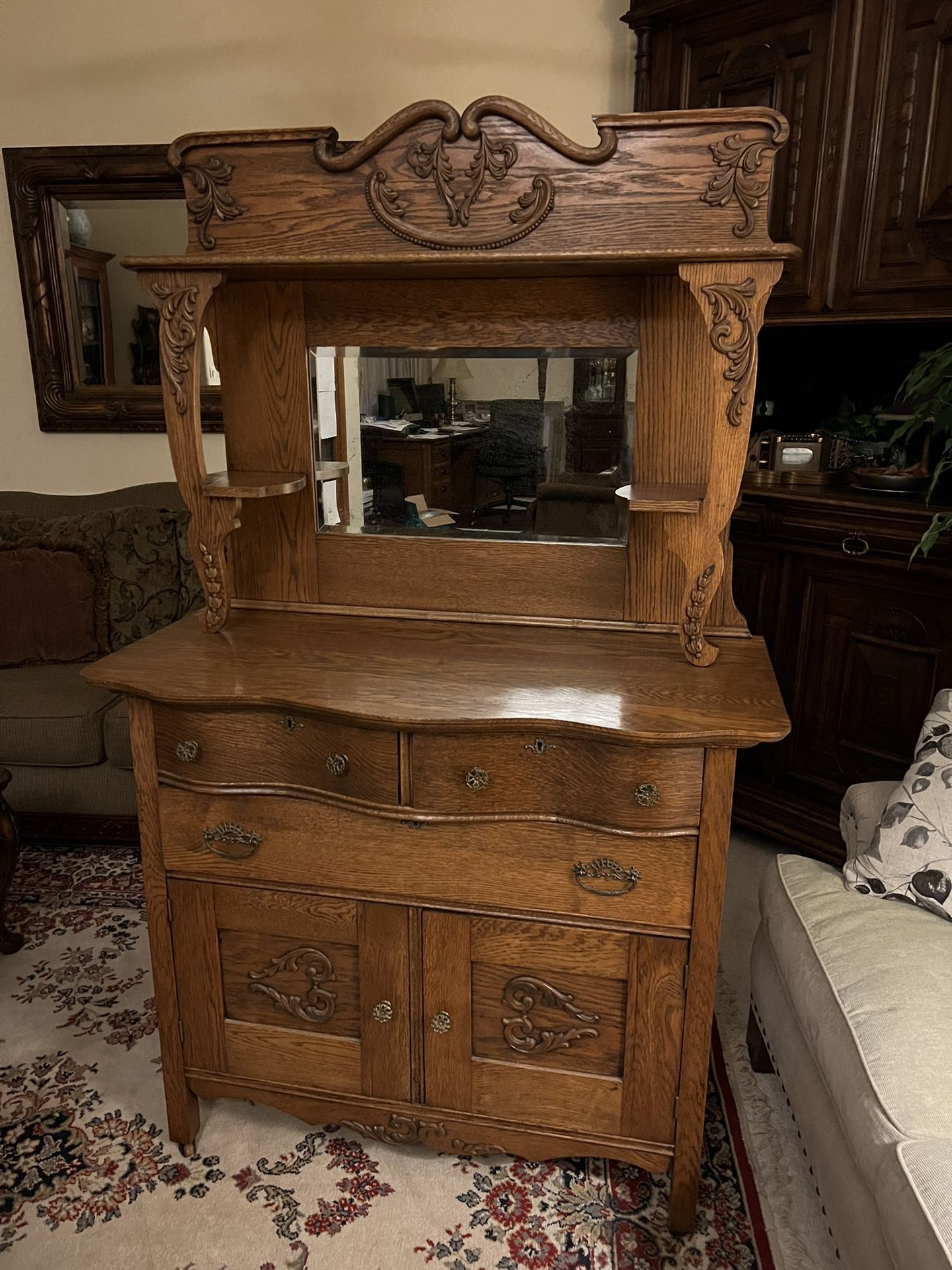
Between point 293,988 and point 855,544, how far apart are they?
175cm

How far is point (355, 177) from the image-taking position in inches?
60.7

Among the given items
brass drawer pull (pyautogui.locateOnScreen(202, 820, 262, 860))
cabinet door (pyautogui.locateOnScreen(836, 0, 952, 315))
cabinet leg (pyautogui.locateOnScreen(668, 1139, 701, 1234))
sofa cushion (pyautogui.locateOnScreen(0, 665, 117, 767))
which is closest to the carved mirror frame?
sofa cushion (pyautogui.locateOnScreen(0, 665, 117, 767))

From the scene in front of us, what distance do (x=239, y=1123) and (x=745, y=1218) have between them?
964 millimetres

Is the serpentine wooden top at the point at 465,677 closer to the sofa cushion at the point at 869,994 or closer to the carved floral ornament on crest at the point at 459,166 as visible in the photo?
the sofa cushion at the point at 869,994

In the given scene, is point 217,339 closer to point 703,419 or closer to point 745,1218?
point 703,419

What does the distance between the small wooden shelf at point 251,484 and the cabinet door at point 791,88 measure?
5.10 ft

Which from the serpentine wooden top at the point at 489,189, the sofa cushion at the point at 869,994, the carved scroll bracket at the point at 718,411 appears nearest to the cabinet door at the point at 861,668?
the sofa cushion at the point at 869,994

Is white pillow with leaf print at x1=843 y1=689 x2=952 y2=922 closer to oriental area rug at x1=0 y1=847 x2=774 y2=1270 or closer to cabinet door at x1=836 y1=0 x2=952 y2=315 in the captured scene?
oriental area rug at x1=0 y1=847 x2=774 y2=1270

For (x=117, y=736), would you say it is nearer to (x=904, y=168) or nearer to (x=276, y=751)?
(x=276, y=751)

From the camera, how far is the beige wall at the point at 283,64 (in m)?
2.71

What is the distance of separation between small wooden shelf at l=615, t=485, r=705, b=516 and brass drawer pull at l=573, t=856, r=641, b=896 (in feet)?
1.84

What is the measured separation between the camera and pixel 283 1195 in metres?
1.66

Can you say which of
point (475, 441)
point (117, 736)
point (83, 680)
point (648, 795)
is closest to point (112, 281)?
point (83, 680)

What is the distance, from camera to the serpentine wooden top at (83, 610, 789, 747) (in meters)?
1.36
